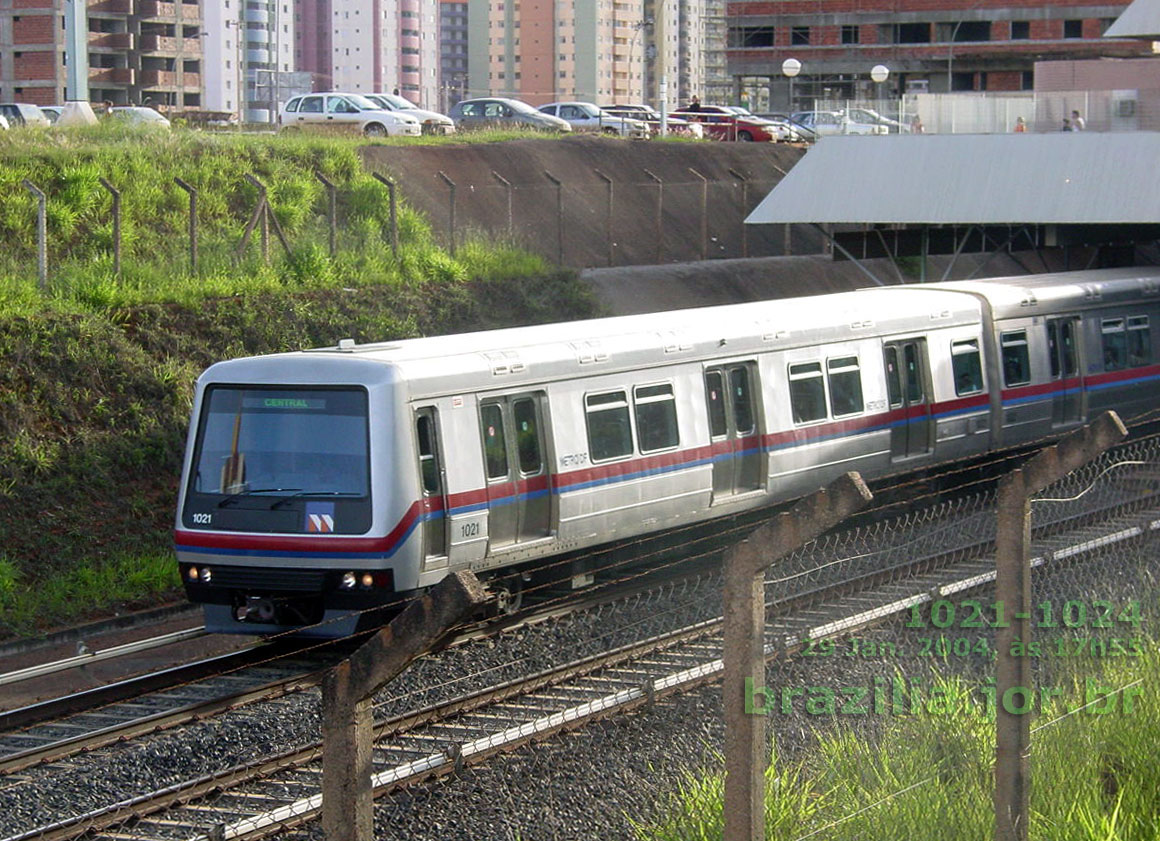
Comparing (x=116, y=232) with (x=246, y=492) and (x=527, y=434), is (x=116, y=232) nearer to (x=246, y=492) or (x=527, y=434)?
(x=246, y=492)

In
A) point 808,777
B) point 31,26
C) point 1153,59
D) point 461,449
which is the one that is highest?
point 31,26

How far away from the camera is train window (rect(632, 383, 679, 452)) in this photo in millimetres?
14883

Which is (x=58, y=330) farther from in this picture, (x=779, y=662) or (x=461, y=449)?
(x=779, y=662)

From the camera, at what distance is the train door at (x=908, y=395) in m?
18.0

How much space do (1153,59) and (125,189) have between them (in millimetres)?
20601

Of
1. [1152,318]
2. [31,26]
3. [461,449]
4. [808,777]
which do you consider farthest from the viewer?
[31,26]

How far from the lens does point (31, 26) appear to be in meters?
84.7

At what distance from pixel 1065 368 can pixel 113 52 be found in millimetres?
81758

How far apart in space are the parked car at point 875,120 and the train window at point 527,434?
55.7 ft

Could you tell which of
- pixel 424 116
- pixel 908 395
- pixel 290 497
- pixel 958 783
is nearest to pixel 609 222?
pixel 908 395

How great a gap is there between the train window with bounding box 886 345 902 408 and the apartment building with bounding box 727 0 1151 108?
7094 centimetres

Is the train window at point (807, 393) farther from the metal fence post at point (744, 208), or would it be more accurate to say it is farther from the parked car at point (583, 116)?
the parked car at point (583, 116)

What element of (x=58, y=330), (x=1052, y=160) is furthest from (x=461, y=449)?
(x=1052, y=160)

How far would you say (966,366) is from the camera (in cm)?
1917
